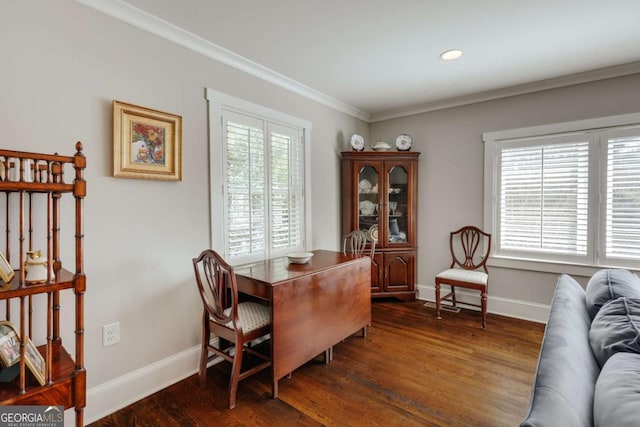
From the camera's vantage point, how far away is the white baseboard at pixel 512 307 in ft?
10.7

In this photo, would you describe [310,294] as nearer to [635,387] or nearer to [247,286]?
[247,286]

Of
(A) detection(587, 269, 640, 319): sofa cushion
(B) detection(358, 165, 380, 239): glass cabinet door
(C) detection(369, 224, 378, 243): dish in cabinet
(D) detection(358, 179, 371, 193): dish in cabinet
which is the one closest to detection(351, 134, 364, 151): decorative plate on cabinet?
(B) detection(358, 165, 380, 239): glass cabinet door

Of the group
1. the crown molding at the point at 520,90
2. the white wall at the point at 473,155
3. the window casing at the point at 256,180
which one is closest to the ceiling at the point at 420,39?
the crown molding at the point at 520,90

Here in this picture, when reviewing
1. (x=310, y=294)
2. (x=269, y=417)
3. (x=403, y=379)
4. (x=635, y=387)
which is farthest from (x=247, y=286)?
(x=635, y=387)

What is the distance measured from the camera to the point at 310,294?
226 cm

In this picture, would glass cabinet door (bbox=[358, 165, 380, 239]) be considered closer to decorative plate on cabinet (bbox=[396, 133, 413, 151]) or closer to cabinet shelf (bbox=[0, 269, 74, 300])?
decorative plate on cabinet (bbox=[396, 133, 413, 151])

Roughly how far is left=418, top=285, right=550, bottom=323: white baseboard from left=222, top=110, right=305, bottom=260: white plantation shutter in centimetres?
208

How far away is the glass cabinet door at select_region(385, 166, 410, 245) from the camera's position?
392 cm

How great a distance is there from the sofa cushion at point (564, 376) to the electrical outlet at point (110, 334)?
7.06 ft

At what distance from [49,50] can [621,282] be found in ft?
10.2

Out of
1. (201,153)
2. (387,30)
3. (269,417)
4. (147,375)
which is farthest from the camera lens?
(201,153)

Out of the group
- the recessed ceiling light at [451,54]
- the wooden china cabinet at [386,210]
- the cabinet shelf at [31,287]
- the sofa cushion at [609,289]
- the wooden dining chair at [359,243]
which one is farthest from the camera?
the wooden china cabinet at [386,210]

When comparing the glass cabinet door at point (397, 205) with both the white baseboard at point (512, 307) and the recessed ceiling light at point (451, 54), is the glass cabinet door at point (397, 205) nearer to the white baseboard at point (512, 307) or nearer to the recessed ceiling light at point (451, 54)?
the white baseboard at point (512, 307)

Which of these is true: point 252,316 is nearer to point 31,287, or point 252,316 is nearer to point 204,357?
point 204,357
